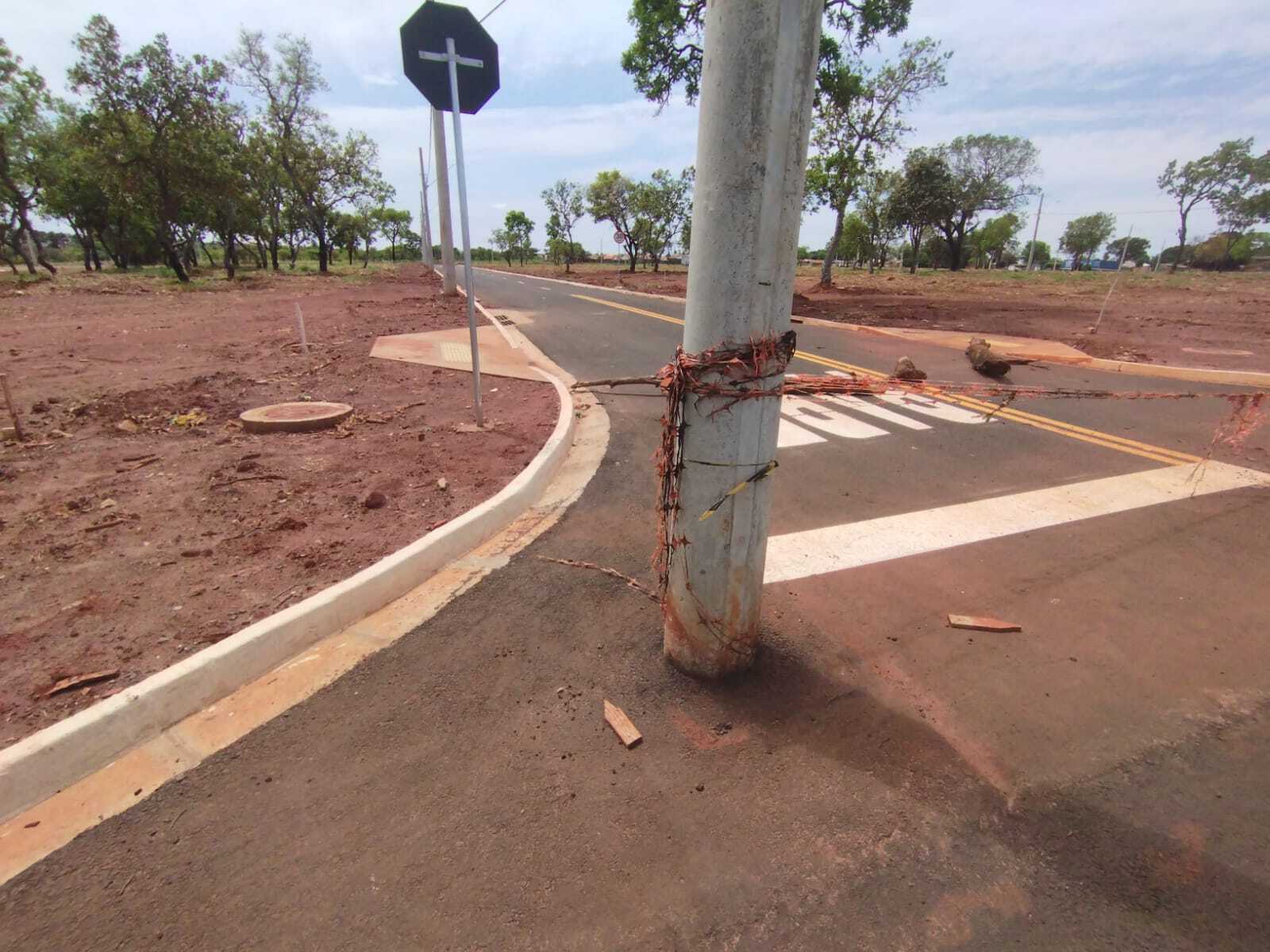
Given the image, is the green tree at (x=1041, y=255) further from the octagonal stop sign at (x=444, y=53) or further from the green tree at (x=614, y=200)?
the octagonal stop sign at (x=444, y=53)

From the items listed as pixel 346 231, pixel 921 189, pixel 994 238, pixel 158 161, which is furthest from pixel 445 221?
pixel 994 238

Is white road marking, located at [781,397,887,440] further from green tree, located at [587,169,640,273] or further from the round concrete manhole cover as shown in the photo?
green tree, located at [587,169,640,273]

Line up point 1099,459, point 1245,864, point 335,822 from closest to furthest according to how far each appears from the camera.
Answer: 1. point 1245,864
2. point 335,822
3. point 1099,459

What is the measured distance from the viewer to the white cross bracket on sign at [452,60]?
17.3 feet

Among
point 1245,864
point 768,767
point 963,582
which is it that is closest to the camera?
point 1245,864

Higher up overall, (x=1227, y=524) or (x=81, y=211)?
(x=81, y=211)

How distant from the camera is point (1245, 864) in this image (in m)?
2.01

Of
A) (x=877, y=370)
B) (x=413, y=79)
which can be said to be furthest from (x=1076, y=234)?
(x=413, y=79)

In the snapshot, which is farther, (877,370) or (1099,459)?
(877,370)

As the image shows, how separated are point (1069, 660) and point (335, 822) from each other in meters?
3.41

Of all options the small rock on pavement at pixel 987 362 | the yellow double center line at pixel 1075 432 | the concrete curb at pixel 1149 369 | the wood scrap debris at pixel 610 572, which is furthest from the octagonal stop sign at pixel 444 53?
the concrete curb at pixel 1149 369

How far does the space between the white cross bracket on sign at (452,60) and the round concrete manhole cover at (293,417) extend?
3.31 m

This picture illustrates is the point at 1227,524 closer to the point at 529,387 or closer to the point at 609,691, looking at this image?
the point at 609,691

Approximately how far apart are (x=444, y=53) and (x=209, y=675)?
5.33 metres
